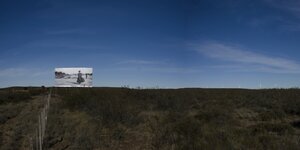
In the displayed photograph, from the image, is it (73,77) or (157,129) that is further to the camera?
(73,77)

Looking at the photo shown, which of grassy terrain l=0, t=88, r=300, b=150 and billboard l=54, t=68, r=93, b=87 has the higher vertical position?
billboard l=54, t=68, r=93, b=87

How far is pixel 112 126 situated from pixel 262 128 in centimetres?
629

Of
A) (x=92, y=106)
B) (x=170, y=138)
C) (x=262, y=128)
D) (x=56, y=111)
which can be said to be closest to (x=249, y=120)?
(x=262, y=128)

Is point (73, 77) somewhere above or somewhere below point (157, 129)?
above

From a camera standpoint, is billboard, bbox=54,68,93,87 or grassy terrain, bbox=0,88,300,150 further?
billboard, bbox=54,68,93,87

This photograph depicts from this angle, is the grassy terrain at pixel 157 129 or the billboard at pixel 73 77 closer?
the grassy terrain at pixel 157 129

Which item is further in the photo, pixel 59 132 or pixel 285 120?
pixel 285 120

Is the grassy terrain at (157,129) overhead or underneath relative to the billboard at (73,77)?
underneath

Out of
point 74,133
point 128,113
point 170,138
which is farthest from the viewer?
point 128,113

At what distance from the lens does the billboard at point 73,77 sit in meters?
25.2

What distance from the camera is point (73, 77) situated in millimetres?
25531

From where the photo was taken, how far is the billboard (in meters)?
25.2

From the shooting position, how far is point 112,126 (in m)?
16.0

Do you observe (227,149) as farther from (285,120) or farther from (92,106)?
(92,106)
